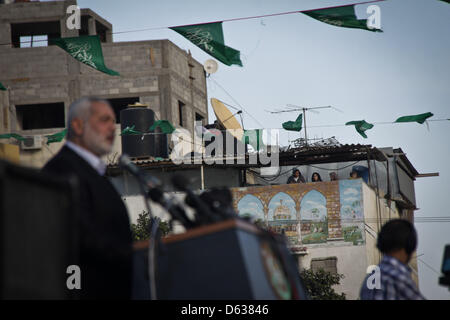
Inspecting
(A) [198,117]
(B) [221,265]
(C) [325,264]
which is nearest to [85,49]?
(B) [221,265]

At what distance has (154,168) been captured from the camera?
36.2 m

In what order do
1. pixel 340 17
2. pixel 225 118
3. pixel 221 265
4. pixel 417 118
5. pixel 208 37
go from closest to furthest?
pixel 221 265
pixel 340 17
pixel 208 37
pixel 417 118
pixel 225 118

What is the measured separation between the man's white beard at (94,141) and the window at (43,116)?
45863mm

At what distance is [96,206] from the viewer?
13.3 ft

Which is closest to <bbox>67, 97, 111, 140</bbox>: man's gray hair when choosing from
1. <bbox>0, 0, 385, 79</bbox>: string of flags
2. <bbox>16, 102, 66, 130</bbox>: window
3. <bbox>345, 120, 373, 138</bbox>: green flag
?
<bbox>0, 0, 385, 79</bbox>: string of flags

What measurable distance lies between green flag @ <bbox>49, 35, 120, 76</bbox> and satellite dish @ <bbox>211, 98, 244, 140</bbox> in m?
21.9

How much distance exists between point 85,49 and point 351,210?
1915cm

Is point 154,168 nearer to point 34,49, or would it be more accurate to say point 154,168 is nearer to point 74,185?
point 34,49

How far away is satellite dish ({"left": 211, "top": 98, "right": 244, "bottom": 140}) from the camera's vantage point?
39.5 metres

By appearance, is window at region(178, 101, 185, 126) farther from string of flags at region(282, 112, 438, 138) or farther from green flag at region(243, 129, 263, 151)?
string of flags at region(282, 112, 438, 138)

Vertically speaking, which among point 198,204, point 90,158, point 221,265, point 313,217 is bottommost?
point 221,265

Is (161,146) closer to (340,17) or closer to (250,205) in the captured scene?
(250,205)

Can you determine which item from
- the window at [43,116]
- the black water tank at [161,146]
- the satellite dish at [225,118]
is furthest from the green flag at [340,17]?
the window at [43,116]

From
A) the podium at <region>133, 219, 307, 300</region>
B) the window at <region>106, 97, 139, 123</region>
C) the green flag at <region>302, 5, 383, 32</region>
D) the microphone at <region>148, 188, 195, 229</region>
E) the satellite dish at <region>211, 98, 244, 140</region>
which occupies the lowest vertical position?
Result: the podium at <region>133, 219, 307, 300</region>
